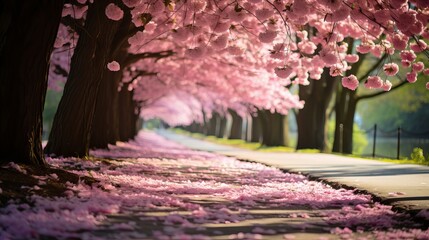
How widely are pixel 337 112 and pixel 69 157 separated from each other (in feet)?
63.8

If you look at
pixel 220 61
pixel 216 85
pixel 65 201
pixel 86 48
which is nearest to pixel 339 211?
pixel 65 201

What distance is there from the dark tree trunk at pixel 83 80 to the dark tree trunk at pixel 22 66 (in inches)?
188

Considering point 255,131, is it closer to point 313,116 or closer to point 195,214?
point 313,116

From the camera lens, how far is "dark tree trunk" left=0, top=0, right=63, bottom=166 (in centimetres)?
829

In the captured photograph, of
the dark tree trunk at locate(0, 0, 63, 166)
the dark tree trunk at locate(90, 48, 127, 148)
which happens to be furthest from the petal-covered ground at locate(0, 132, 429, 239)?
the dark tree trunk at locate(90, 48, 127, 148)

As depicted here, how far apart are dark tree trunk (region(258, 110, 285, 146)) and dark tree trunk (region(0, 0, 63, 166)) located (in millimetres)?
28718

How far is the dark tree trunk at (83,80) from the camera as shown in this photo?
44.6 ft

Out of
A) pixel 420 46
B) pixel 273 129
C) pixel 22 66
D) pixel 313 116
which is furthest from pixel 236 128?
pixel 22 66

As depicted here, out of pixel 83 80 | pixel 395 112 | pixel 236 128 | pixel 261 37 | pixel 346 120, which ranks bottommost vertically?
pixel 236 128

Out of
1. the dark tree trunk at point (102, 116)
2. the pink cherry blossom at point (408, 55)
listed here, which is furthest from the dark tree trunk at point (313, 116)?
the pink cherry blossom at point (408, 55)

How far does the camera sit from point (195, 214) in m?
6.84

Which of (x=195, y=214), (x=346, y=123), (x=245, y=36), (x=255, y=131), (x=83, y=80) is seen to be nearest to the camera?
(x=195, y=214)

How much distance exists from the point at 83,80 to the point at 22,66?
17.0ft

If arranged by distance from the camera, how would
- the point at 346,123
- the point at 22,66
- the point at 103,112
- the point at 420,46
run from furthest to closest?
the point at 346,123 → the point at 103,112 → the point at 420,46 → the point at 22,66
